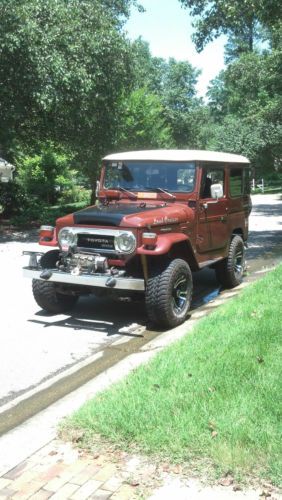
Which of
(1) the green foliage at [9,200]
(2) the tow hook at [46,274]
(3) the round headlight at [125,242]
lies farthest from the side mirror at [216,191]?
(1) the green foliage at [9,200]

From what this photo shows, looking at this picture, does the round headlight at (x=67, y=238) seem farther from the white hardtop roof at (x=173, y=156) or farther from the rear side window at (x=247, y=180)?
the rear side window at (x=247, y=180)

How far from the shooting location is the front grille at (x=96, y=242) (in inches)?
258

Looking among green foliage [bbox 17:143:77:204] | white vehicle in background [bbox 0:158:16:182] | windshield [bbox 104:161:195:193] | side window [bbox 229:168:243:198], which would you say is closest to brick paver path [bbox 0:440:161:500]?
windshield [bbox 104:161:195:193]

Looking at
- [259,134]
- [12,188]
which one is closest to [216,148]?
[259,134]

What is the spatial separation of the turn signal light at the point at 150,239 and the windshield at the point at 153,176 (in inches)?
56.2

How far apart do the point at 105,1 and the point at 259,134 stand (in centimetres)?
1459

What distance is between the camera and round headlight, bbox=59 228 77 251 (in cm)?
678

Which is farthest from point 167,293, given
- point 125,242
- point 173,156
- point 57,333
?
point 173,156

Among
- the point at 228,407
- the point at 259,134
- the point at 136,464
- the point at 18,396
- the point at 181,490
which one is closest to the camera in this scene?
the point at 181,490

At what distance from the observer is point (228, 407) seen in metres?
3.85

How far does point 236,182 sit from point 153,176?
1.83 meters

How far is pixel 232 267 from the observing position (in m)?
8.64

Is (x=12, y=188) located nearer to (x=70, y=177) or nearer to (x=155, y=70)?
(x=70, y=177)

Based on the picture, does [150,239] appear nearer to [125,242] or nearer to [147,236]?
[147,236]
